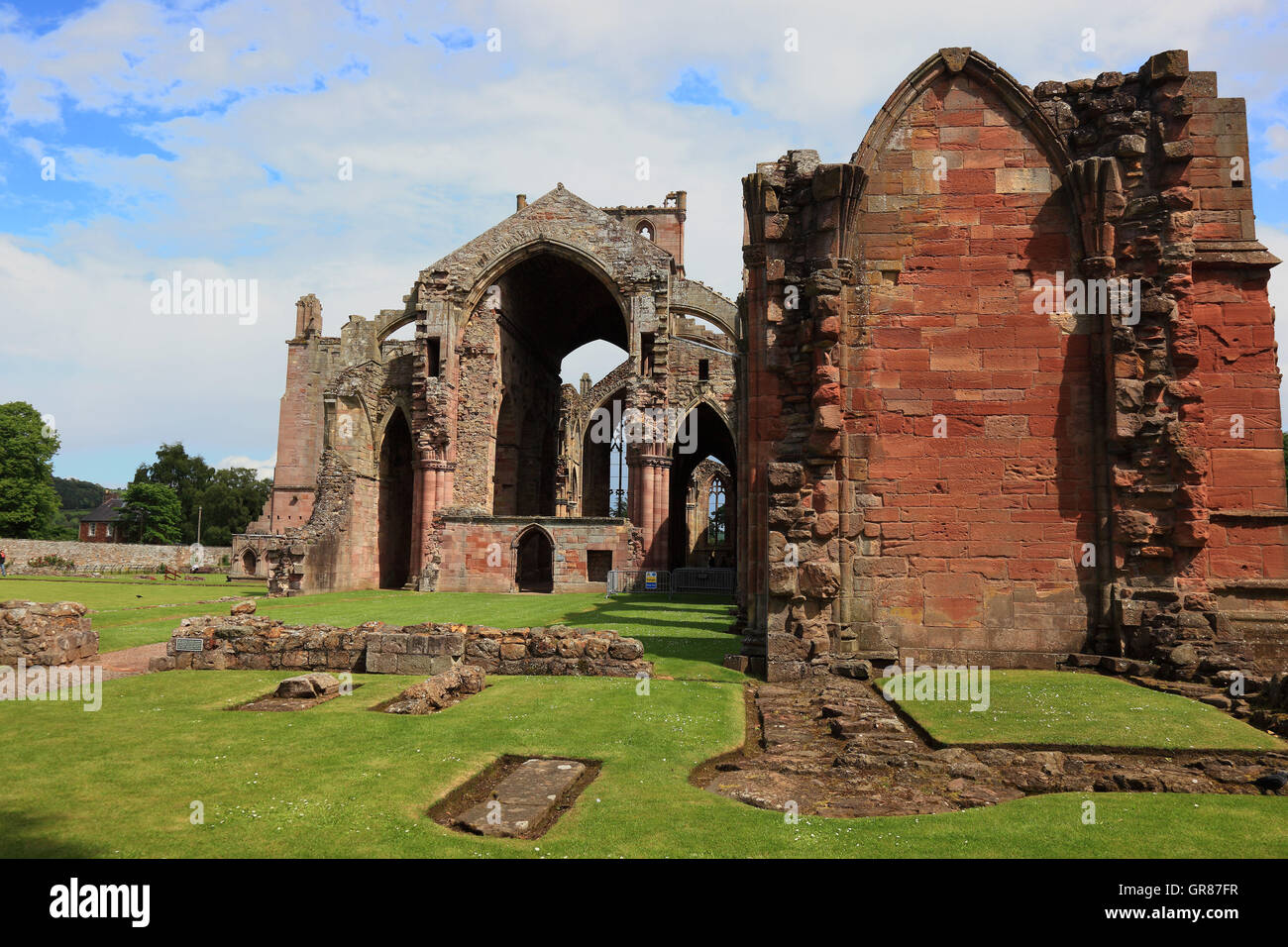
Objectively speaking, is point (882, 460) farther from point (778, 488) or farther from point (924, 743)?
point (924, 743)

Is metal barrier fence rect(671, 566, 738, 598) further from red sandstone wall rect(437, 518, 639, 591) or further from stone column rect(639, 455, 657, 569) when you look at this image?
red sandstone wall rect(437, 518, 639, 591)

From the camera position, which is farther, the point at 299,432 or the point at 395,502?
the point at 299,432

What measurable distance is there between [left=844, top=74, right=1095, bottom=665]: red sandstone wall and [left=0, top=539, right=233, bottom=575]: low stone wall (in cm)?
4630

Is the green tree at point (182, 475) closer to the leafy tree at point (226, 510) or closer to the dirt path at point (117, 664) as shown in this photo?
the leafy tree at point (226, 510)

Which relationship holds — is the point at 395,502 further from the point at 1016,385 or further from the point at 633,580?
the point at 1016,385

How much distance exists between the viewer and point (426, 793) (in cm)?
477

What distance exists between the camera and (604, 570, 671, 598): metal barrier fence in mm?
26281

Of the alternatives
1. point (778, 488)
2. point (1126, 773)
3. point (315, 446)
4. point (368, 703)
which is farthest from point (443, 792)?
point (315, 446)

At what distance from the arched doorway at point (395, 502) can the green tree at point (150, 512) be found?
48908mm

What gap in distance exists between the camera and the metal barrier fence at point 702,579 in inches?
1111

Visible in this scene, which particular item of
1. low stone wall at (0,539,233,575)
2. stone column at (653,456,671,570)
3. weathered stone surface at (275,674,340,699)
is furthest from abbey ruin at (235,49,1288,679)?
low stone wall at (0,539,233,575)

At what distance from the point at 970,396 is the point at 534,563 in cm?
2626

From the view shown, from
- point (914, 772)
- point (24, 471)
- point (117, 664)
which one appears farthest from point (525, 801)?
point (24, 471)
